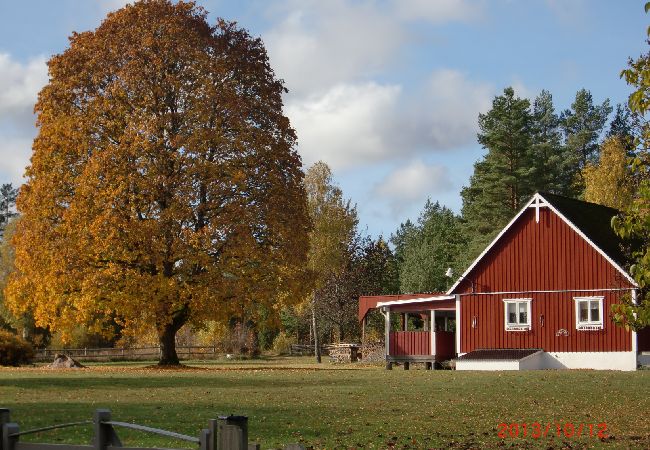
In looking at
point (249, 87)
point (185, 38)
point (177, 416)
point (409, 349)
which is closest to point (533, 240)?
point (409, 349)

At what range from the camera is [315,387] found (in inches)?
1131

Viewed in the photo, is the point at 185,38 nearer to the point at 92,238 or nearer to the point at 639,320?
the point at 92,238

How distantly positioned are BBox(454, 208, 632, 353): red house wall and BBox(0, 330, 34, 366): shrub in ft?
72.8

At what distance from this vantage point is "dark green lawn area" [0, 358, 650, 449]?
637 inches

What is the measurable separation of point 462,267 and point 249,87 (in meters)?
45.2

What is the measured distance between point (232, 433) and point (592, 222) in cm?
3994

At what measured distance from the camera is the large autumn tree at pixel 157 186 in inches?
1640

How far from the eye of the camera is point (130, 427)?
29.7ft

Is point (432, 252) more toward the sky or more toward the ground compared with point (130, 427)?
more toward the sky

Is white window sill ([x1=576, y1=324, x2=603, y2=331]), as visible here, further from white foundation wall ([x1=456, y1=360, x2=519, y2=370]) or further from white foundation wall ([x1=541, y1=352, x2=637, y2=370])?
white foundation wall ([x1=456, y1=360, x2=519, y2=370])

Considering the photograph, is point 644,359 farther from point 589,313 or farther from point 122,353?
point 122,353

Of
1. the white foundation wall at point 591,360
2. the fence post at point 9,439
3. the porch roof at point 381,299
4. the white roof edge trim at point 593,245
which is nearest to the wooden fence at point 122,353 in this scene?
the porch roof at point 381,299
